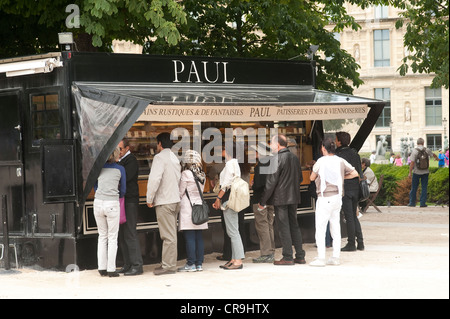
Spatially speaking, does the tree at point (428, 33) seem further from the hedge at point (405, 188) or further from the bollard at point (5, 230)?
the bollard at point (5, 230)

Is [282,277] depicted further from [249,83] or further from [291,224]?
[249,83]

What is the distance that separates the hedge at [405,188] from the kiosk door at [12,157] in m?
13.0

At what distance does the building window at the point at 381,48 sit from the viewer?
Answer: 74.1 meters

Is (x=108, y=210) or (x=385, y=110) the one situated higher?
(x=385, y=110)

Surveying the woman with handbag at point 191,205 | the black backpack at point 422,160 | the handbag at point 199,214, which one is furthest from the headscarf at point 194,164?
the black backpack at point 422,160

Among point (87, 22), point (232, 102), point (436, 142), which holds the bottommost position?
point (436, 142)

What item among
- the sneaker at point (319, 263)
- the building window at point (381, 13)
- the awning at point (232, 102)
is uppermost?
the building window at point (381, 13)

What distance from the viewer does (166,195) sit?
12.0m

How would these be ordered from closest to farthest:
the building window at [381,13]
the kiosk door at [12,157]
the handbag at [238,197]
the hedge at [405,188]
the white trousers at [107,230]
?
the white trousers at [107,230]
the handbag at [238,197]
the kiosk door at [12,157]
the hedge at [405,188]
the building window at [381,13]

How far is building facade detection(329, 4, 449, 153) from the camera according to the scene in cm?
7344

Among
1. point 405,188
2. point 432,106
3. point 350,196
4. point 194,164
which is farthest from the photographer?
point 432,106

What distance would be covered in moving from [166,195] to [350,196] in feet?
10.9

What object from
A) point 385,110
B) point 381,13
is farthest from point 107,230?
point 385,110

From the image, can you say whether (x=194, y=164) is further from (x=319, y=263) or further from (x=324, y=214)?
(x=319, y=263)
